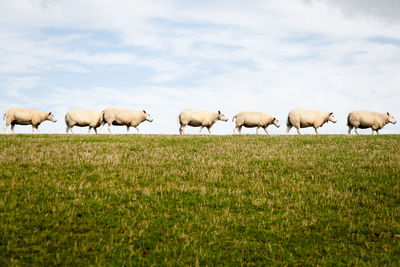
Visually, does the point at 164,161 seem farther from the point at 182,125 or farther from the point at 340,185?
the point at 182,125

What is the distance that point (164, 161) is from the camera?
44.1ft

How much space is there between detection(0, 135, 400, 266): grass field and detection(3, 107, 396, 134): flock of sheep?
21544mm

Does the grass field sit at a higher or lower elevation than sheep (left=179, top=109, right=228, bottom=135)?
lower

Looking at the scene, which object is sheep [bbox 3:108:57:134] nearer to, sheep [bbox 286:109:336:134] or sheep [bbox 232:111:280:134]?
sheep [bbox 232:111:280:134]

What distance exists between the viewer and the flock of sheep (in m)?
34.5

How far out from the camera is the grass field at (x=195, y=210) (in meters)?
5.95

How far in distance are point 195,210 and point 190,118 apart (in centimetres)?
2858

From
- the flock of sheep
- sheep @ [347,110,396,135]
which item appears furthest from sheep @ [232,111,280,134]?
sheep @ [347,110,396,135]

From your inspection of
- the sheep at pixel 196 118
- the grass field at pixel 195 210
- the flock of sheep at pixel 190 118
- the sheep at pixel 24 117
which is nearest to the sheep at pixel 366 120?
the flock of sheep at pixel 190 118

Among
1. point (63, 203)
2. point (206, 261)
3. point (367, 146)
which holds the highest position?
point (367, 146)

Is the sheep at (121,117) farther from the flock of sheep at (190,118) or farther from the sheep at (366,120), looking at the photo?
the sheep at (366,120)

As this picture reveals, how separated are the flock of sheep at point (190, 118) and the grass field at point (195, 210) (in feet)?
70.7

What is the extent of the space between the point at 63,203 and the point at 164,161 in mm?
5906

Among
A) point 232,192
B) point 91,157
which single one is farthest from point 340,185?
point 91,157
